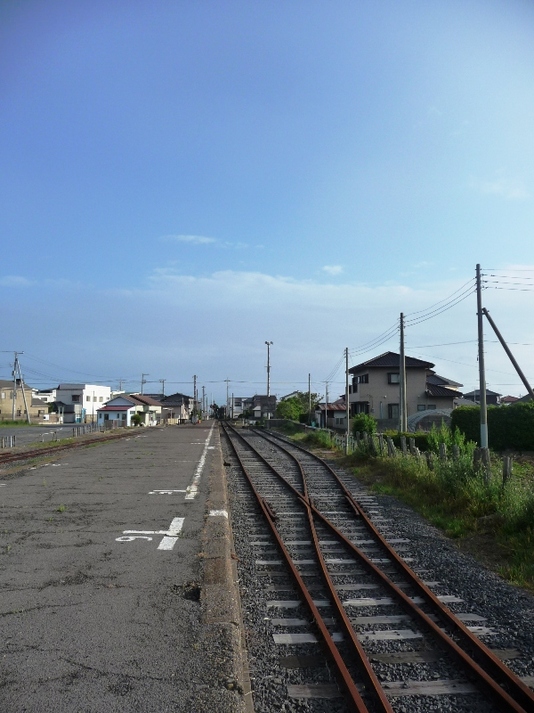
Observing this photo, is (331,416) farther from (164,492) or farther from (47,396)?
(47,396)

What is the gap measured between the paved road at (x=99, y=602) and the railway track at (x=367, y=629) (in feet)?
2.47

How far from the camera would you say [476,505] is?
937 cm

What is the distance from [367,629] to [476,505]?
5.13 metres

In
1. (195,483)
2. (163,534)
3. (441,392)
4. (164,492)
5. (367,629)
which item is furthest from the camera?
(441,392)

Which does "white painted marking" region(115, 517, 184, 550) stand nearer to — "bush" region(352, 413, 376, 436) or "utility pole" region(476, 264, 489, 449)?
"utility pole" region(476, 264, 489, 449)

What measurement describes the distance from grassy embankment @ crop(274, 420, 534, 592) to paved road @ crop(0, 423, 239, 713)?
387 centimetres

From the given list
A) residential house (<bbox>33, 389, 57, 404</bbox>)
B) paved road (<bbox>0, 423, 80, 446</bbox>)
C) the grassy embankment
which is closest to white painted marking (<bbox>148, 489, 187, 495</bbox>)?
the grassy embankment

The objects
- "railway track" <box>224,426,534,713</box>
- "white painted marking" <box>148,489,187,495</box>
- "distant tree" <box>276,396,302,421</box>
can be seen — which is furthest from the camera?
"distant tree" <box>276,396,302,421</box>

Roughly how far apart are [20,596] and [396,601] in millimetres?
3560

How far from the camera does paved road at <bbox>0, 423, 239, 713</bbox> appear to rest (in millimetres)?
3447

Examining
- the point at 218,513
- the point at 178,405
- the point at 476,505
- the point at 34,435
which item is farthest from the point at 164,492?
the point at 178,405

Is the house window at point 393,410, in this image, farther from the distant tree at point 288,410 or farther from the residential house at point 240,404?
the residential house at point 240,404

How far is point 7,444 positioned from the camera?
2541 centimetres

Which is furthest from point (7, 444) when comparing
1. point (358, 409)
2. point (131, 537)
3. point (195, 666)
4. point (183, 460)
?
point (358, 409)
